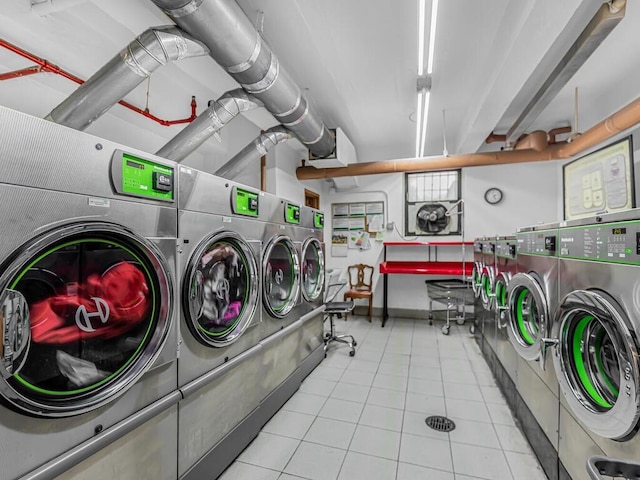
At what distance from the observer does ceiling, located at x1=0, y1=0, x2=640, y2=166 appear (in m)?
2.01

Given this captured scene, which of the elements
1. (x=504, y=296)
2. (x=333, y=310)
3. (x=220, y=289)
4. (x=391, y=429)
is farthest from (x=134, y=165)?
(x=333, y=310)

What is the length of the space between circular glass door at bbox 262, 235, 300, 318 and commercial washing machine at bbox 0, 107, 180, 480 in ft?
3.12

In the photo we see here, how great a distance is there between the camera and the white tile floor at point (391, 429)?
195cm

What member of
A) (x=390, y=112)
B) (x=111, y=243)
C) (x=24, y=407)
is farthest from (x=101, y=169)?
(x=390, y=112)

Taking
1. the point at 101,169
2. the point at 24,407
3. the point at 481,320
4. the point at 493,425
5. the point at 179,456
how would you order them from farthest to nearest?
the point at 481,320 → the point at 493,425 → the point at 179,456 → the point at 101,169 → the point at 24,407

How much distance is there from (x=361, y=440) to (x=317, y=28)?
3.19m

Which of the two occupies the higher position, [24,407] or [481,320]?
[24,407]

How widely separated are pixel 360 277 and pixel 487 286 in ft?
8.57

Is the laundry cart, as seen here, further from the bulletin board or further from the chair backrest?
the bulletin board

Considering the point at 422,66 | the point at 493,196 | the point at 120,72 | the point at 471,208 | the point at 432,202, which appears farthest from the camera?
the point at 432,202

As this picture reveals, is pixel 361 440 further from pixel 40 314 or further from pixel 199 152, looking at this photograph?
pixel 199 152

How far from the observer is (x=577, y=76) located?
10.7 ft

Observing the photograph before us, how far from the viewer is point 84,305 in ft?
3.92

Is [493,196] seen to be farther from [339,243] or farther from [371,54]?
[371,54]
